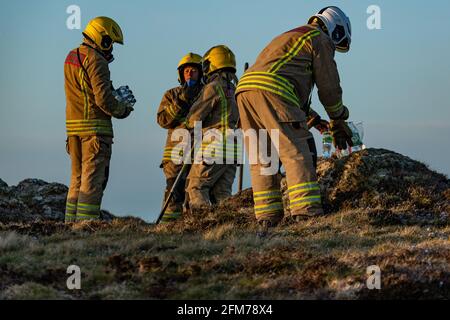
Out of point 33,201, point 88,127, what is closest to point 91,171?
point 88,127

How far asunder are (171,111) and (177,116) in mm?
138

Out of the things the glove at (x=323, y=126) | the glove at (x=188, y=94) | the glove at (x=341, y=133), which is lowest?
the glove at (x=341, y=133)

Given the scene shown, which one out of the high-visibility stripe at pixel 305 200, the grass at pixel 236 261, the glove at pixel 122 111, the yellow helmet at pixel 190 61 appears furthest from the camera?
the yellow helmet at pixel 190 61

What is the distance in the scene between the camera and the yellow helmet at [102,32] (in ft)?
40.5

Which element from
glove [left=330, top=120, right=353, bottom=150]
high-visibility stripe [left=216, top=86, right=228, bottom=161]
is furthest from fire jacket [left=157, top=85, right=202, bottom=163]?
glove [left=330, top=120, right=353, bottom=150]

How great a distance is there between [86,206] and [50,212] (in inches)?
250

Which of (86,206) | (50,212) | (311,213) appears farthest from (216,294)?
(50,212)

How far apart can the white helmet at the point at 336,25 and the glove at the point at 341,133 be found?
0.98 metres

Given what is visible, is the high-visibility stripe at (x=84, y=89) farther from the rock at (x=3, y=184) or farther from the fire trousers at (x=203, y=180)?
the rock at (x=3, y=184)

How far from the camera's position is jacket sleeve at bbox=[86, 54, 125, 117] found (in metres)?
12.1

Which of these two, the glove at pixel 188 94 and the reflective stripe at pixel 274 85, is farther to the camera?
the glove at pixel 188 94

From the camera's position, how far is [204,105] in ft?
44.0

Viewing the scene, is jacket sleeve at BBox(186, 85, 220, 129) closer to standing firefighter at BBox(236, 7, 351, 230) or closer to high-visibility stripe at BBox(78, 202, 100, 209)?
high-visibility stripe at BBox(78, 202, 100, 209)

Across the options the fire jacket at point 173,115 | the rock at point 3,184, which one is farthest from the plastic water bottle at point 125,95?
the rock at point 3,184
